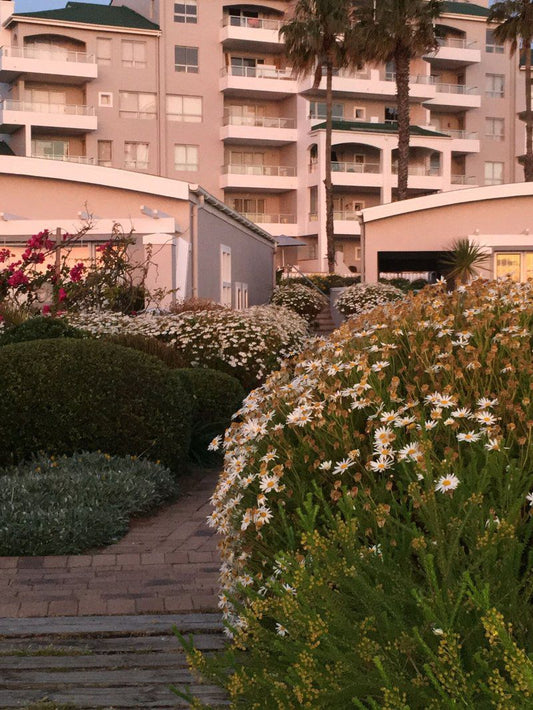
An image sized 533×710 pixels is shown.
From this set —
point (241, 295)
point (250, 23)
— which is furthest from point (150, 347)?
point (250, 23)

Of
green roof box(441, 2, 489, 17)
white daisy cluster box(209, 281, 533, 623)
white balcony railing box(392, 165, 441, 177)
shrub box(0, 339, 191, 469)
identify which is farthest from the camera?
green roof box(441, 2, 489, 17)

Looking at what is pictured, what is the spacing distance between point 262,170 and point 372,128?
6.57 meters

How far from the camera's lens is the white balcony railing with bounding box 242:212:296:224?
5212 centimetres

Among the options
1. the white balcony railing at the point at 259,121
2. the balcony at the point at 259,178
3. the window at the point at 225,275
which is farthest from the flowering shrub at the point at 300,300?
the white balcony railing at the point at 259,121

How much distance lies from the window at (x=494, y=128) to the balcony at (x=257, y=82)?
1377cm

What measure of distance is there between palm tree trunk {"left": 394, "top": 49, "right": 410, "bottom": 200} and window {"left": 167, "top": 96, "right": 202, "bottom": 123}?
15.3 meters

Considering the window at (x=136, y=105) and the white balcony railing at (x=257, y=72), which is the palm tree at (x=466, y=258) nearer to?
the white balcony railing at (x=257, y=72)

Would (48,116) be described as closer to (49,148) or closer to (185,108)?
(49,148)

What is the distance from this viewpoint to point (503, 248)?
98.9ft

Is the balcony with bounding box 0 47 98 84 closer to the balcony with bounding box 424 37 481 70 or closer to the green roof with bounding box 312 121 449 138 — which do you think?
the green roof with bounding box 312 121 449 138

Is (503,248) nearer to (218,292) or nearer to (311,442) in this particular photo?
(218,292)

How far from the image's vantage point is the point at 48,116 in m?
47.3

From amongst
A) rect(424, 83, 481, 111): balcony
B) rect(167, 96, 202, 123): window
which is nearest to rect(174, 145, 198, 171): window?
rect(167, 96, 202, 123): window

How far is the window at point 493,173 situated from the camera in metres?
58.4
